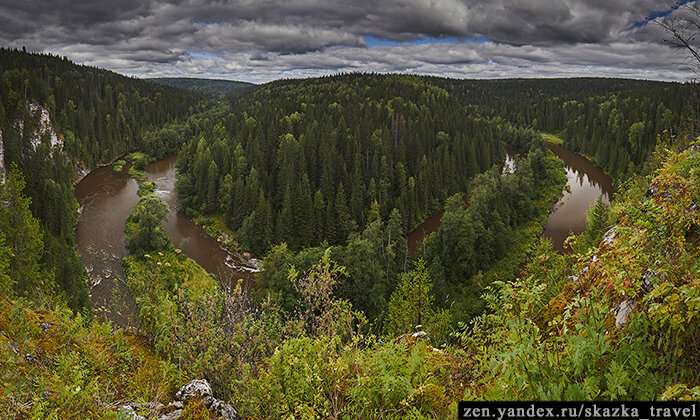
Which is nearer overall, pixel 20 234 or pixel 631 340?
pixel 631 340

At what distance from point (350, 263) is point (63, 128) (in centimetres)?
9490

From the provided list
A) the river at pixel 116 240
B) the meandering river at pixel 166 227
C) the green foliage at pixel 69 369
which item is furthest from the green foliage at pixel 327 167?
the green foliage at pixel 69 369

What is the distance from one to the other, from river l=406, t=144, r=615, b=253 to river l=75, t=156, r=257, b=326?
2557cm

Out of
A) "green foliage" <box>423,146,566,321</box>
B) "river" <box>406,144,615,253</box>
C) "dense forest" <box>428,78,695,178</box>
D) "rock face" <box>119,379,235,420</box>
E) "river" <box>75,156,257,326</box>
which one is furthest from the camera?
"dense forest" <box>428,78,695,178</box>

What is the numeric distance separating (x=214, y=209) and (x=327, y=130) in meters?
31.7

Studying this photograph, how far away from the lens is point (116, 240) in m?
47.2

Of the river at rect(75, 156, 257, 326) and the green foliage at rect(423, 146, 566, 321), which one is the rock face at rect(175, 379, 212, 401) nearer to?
the river at rect(75, 156, 257, 326)

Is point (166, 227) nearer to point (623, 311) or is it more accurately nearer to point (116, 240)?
point (116, 240)

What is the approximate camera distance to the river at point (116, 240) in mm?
38409

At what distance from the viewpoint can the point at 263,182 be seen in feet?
208

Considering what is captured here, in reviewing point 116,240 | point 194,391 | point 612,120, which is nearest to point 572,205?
point 612,120

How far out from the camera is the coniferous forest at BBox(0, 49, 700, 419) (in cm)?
443

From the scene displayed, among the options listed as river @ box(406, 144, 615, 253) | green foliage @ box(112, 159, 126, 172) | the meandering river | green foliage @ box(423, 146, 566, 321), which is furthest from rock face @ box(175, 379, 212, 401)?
green foliage @ box(112, 159, 126, 172)

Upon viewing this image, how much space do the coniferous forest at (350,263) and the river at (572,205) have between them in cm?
226
